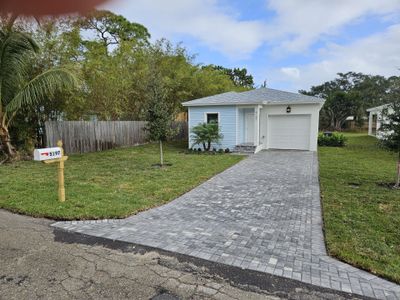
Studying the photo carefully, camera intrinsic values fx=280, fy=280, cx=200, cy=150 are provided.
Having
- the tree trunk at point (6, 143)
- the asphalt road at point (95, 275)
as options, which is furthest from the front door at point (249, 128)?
the asphalt road at point (95, 275)

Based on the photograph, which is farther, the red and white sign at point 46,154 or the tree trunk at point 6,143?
the tree trunk at point 6,143

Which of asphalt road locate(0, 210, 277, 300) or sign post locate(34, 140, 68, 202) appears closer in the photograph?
asphalt road locate(0, 210, 277, 300)

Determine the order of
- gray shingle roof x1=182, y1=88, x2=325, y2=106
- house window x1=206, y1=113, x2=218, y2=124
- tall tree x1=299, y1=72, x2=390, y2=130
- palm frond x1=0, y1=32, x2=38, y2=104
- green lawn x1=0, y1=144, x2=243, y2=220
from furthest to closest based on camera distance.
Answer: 1. tall tree x1=299, y1=72, x2=390, y2=130
2. house window x1=206, y1=113, x2=218, y2=124
3. gray shingle roof x1=182, y1=88, x2=325, y2=106
4. palm frond x1=0, y1=32, x2=38, y2=104
5. green lawn x1=0, y1=144, x2=243, y2=220

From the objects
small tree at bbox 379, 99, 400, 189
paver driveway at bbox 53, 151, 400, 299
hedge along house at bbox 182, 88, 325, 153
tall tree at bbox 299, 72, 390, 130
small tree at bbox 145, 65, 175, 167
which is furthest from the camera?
tall tree at bbox 299, 72, 390, 130

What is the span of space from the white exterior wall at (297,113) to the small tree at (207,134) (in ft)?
8.43

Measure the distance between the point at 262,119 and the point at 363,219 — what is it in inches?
443

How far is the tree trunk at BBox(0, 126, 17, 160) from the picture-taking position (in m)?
10.0

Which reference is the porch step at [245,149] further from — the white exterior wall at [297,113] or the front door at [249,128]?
the white exterior wall at [297,113]

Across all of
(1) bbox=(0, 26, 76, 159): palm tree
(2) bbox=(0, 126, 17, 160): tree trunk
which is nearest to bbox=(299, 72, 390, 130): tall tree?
(1) bbox=(0, 26, 76, 159): palm tree

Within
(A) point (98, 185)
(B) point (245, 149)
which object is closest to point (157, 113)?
(A) point (98, 185)

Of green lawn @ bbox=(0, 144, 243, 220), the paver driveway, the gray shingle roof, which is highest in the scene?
the gray shingle roof

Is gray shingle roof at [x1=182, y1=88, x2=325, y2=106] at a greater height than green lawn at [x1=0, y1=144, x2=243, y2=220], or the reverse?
gray shingle roof at [x1=182, y1=88, x2=325, y2=106]

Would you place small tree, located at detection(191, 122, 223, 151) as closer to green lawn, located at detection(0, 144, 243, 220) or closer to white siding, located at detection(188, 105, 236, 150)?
white siding, located at detection(188, 105, 236, 150)

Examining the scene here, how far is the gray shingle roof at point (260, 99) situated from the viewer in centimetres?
1443
